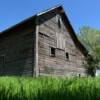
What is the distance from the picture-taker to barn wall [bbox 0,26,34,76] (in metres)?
18.9

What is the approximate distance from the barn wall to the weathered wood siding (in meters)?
0.86

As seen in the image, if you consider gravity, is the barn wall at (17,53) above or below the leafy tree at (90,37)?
below

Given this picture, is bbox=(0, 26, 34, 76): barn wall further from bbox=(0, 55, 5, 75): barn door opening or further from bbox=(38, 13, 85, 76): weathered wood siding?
bbox=(38, 13, 85, 76): weathered wood siding

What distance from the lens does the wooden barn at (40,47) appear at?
19.0 m

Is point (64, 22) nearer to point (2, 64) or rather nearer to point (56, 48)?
point (56, 48)

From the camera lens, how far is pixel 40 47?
763 inches

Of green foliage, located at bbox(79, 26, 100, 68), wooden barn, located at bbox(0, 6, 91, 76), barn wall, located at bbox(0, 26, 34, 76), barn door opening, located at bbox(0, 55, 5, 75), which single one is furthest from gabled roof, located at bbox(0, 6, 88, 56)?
green foliage, located at bbox(79, 26, 100, 68)

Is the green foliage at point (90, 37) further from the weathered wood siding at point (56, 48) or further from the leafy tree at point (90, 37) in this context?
the weathered wood siding at point (56, 48)

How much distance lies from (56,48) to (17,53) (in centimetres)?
363

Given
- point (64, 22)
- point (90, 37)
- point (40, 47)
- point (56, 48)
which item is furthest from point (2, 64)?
point (90, 37)

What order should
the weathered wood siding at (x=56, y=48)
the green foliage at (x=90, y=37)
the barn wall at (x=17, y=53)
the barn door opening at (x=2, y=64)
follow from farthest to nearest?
the green foliage at (x=90, y=37), the barn door opening at (x=2, y=64), the weathered wood siding at (x=56, y=48), the barn wall at (x=17, y=53)

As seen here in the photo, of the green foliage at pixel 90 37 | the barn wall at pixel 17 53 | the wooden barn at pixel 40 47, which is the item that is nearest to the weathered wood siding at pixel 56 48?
the wooden barn at pixel 40 47

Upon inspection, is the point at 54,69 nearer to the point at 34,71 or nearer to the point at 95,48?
the point at 34,71

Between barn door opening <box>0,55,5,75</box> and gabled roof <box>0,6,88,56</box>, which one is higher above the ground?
gabled roof <box>0,6,88,56</box>
